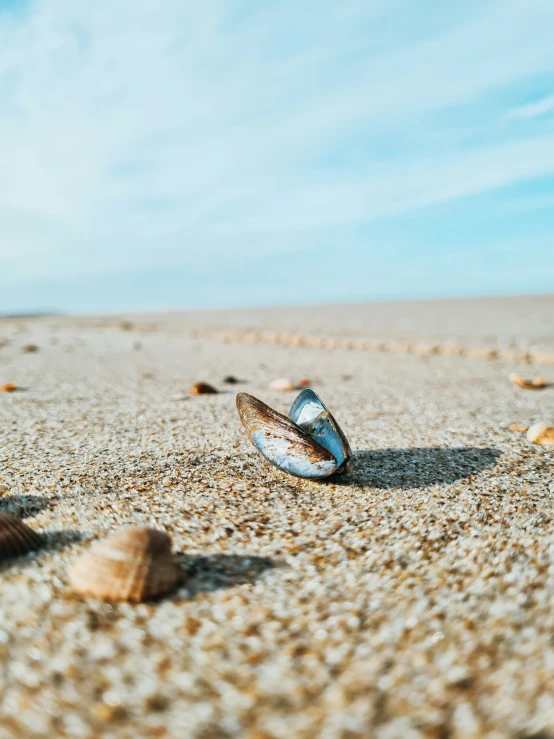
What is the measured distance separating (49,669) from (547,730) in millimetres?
1047

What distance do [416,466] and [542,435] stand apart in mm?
852

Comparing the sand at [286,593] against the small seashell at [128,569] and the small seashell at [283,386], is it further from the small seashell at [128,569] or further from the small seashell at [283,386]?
the small seashell at [283,386]

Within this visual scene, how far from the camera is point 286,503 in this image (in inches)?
83.7

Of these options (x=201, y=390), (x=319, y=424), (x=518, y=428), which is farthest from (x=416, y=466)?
(x=201, y=390)

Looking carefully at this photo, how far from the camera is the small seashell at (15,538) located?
160 cm

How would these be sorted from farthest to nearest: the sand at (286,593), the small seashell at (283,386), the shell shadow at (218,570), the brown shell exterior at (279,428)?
the small seashell at (283,386), the brown shell exterior at (279,428), the shell shadow at (218,570), the sand at (286,593)

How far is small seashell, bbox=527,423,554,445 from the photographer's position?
2907 mm

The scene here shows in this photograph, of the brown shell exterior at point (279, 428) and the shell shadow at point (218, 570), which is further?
the brown shell exterior at point (279, 428)

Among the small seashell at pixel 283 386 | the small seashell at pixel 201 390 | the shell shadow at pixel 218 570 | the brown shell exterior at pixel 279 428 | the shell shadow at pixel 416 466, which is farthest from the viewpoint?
the small seashell at pixel 283 386

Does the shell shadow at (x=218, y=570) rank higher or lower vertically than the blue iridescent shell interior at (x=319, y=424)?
lower

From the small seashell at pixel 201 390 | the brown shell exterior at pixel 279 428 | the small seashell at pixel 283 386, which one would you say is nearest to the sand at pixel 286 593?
the brown shell exterior at pixel 279 428

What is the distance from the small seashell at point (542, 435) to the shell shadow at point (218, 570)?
191 cm

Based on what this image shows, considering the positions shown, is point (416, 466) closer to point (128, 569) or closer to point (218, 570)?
point (218, 570)

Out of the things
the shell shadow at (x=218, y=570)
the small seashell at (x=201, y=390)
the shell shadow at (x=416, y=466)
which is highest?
the small seashell at (x=201, y=390)
